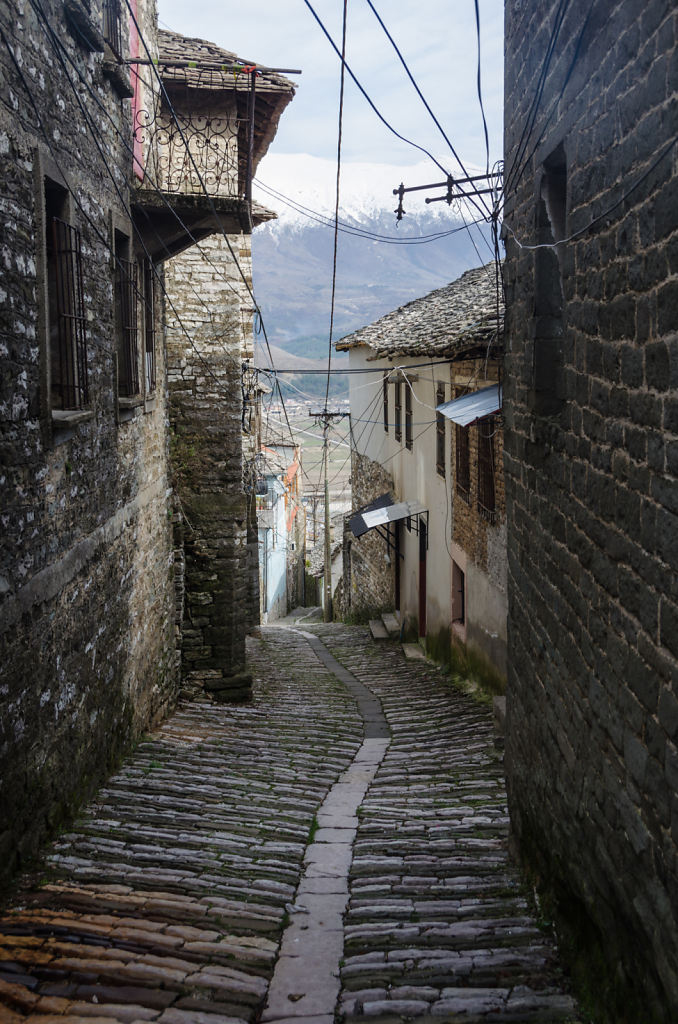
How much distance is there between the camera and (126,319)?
360 inches

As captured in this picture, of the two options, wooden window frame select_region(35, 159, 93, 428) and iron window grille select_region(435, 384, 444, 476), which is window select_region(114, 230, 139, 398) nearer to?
wooden window frame select_region(35, 159, 93, 428)

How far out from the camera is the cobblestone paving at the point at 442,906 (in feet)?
14.7

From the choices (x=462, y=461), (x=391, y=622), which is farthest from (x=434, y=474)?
(x=391, y=622)

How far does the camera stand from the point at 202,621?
41.5 feet

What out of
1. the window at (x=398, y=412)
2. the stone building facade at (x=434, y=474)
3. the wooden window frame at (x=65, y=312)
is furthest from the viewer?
the window at (x=398, y=412)

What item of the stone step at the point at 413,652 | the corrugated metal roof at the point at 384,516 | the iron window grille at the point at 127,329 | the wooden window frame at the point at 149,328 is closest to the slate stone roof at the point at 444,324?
the corrugated metal roof at the point at 384,516

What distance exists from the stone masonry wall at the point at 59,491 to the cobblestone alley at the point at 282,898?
477mm

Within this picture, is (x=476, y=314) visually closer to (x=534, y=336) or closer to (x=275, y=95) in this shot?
(x=275, y=95)

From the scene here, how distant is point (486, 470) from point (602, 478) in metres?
8.01

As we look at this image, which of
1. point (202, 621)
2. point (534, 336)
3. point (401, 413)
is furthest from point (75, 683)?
point (401, 413)

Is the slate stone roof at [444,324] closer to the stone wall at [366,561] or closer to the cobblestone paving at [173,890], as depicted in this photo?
the stone wall at [366,561]

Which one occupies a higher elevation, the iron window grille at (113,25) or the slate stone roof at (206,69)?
the slate stone roof at (206,69)

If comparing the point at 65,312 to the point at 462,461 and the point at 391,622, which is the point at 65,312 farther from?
the point at 391,622

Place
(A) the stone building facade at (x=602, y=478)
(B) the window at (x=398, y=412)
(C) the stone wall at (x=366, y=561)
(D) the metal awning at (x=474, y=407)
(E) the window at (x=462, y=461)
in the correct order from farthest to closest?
1. (C) the stone wall at (x=366, y=561)
2. (B) the window at (x=398, y=412)
3. (E) the window at (x=462, y=461)
4. (D) the metal awning at (x=474, y=407)
5. (A) the stone building facade at (x=602, y=478)
